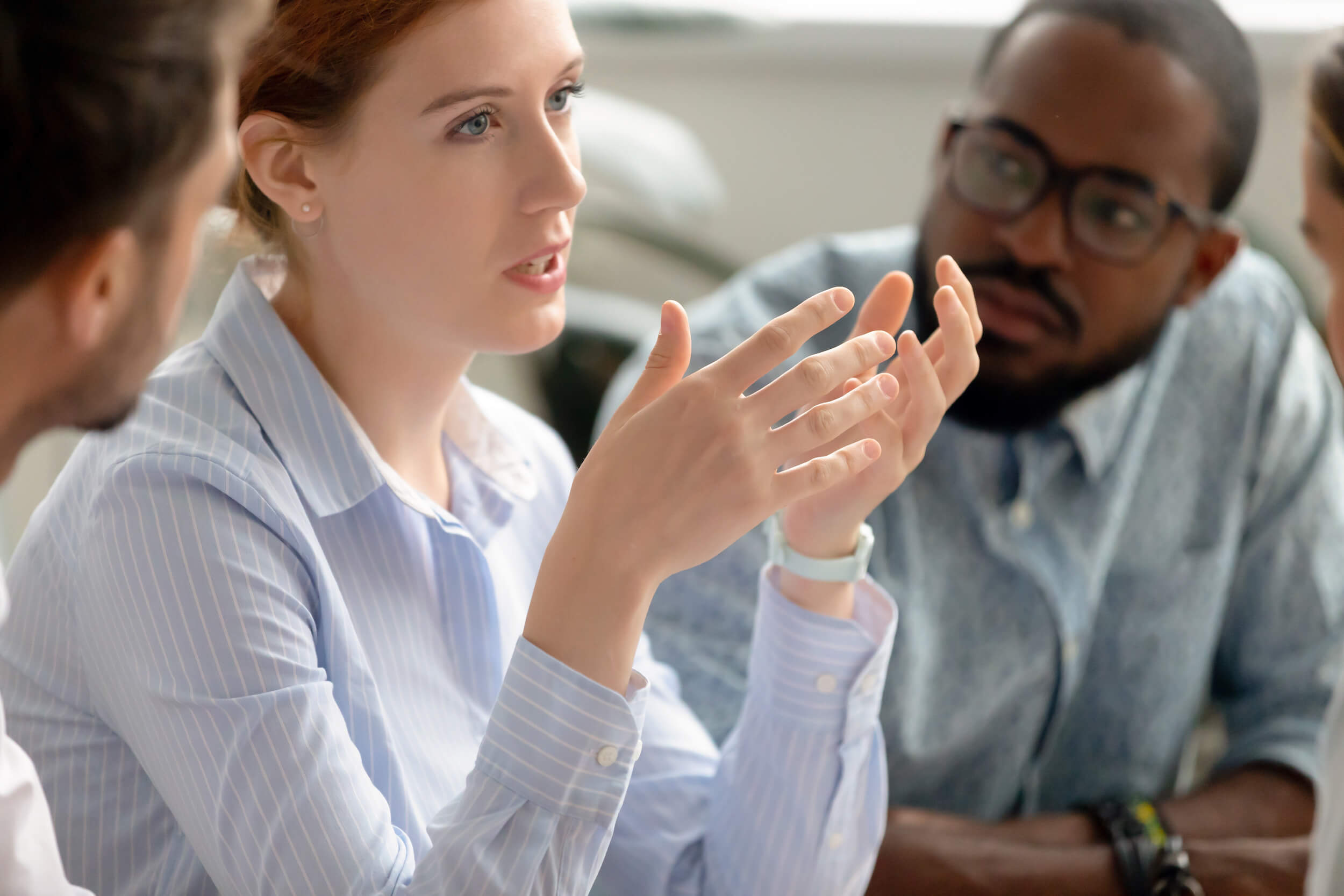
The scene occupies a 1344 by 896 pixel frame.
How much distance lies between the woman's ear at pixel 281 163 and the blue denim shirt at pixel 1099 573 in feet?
1.74

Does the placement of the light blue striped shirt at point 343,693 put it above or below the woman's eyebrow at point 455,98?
below

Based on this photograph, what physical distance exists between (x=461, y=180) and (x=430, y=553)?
0.26m

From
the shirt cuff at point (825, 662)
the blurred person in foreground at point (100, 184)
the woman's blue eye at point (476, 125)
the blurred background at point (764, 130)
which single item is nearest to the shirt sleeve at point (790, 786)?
the shirt cuff at point (825, 662)

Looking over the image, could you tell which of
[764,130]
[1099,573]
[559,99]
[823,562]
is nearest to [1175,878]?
[1099,573]

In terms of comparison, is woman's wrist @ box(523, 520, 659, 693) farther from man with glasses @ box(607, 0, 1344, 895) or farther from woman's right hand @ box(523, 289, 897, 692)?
man with glasses @ box(607, 0, 1344, 895)

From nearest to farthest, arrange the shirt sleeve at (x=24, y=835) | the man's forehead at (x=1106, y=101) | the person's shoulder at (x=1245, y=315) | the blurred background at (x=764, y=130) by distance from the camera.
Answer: the shirt sleeve at (x=24, y=835) < the man's forehead at (x=1106, y=101) < the person's shoulder at (x=1245, y=315) < the blurred background at (x=764, y=130)

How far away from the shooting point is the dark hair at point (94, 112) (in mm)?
528

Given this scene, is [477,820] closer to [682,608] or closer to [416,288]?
[416,288]

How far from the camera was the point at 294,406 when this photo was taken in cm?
88

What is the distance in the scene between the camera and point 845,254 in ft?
4.82

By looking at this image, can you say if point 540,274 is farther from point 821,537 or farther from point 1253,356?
point 1253,356

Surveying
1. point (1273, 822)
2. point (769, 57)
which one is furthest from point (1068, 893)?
point (769, 57)

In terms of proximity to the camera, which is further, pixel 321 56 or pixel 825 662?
pixel 825 662

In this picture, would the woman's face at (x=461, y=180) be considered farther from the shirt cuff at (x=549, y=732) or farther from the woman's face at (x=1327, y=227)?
the woman's face at (x=1327, y=227)
